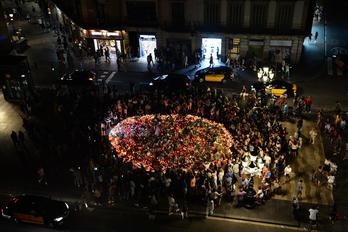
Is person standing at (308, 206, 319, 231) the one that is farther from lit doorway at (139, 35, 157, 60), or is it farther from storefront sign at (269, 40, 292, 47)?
lit doorway at (139, 35, 157, 60)

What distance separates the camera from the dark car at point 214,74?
3991 centimetres

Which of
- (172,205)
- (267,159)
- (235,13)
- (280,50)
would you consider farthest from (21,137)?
(280,50)

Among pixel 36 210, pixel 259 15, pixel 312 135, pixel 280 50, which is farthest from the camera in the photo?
pixel 280 50

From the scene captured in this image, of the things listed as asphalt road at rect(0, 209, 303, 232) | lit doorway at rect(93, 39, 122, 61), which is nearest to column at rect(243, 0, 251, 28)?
lit doorway at rect(93, 39, 122, 61)

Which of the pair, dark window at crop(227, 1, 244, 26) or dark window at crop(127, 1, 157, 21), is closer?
dark window at crop(227, 1, 244, 26)

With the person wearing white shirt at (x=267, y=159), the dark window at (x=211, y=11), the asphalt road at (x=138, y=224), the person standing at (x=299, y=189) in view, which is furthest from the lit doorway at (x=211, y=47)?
the asphalt road at (x=138, y=224)

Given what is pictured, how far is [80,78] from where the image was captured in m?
40.1

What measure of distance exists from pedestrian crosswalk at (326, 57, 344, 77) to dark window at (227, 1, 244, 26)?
10672 mm

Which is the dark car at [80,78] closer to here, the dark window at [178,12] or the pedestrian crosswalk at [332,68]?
the dark window at [178,12]

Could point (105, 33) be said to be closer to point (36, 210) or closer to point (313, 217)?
point (36, 210)

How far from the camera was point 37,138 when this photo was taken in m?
31.2

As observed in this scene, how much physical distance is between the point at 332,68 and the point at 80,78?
2667 centimetres

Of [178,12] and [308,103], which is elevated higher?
[178,12]

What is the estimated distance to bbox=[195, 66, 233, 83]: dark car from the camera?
39906mm
